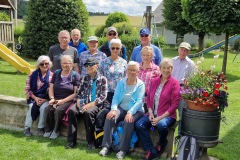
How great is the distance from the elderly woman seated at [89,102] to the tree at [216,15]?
787 cm

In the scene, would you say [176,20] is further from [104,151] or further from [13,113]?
[104,151]

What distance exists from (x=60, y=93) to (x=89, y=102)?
59cm

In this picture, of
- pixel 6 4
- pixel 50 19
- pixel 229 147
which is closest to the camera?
pixel 229 147

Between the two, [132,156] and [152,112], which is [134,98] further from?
[132,156]

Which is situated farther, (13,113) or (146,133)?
(13,113)

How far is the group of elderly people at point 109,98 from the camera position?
15.1ft

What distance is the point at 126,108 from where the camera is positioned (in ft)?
16.1

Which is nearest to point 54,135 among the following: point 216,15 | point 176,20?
point 216,15

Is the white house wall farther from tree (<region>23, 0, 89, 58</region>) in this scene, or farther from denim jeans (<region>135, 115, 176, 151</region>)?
denim jeans (<region>135, 115, 176, 151</region>)

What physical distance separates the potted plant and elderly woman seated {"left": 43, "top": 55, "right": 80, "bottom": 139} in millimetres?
1927

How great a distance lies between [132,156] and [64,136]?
1354 mm

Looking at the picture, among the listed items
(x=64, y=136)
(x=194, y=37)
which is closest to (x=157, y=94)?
(x=64, y=136)

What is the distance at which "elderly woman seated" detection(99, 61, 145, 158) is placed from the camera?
15.3 ft

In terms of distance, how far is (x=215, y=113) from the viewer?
4199 mm
